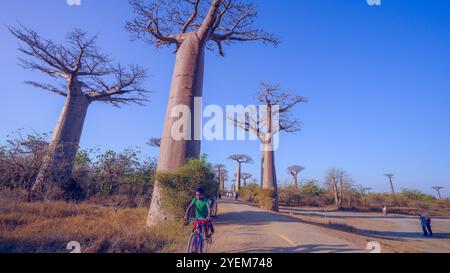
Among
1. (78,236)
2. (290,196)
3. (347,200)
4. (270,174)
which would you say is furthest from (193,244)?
(347,200)

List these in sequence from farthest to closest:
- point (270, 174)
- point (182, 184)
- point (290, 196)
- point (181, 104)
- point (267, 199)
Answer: point (290, 196) → point (270, 174) → point (267, 199) → point (181, 104) → point (182, 184)

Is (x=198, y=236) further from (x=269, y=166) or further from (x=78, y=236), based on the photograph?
(x=269, y=166)

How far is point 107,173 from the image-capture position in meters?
10.1

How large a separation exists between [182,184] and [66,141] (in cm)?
707

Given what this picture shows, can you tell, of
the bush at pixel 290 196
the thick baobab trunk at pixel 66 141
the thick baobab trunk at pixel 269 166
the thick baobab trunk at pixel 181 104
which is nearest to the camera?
the thick baobab trunk at pixel 181 104

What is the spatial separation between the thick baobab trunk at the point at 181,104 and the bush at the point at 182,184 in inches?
9.0

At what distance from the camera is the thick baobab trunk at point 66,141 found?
818cm

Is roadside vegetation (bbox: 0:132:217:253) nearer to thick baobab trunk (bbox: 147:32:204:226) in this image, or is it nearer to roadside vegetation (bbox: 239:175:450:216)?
thick baobab trunk (bbox: 147:32:204:226)

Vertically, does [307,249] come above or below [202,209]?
below

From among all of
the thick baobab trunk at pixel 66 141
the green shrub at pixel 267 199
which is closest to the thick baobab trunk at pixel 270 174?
the green shrub at pixel 267 199

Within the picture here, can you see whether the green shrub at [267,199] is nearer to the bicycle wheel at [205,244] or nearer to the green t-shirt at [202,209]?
the bicycle wheel at [205,244]

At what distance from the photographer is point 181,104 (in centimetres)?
618

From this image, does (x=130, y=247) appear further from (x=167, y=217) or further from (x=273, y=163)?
(x=273, y=163)
